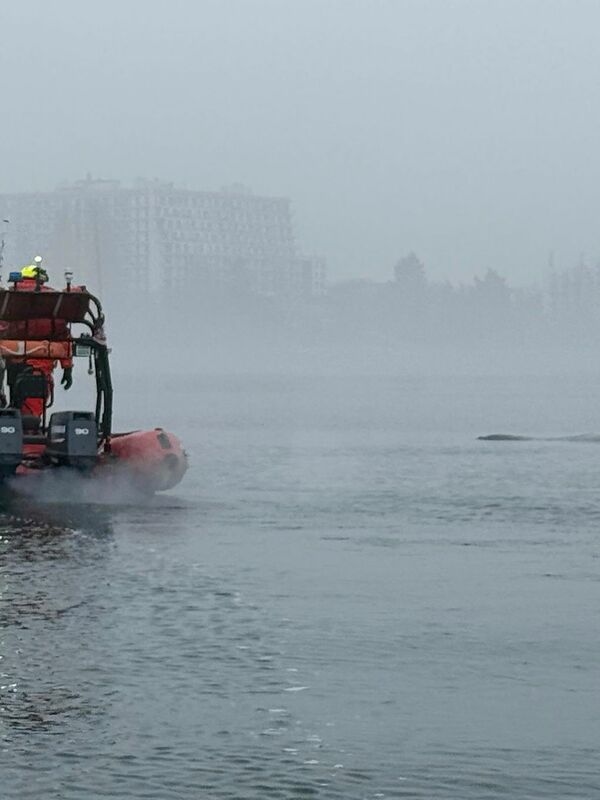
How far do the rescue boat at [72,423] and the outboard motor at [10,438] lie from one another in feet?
0.44

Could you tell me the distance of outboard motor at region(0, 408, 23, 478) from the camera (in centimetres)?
3222

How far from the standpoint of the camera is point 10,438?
106 ft

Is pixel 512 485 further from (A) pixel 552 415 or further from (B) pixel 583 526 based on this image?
(A) pixel 552 415

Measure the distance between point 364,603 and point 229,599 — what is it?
1.53 metres

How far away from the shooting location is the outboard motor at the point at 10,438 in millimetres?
32219

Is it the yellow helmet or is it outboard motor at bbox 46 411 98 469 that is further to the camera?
the yellow helmet

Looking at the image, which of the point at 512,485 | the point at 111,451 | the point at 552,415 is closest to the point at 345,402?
the point at 552,415

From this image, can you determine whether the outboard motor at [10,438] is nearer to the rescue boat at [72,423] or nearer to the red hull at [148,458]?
the rescue boat at [72,423]

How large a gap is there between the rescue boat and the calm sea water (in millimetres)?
653

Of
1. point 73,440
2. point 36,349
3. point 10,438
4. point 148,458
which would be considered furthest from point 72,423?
point 36,349

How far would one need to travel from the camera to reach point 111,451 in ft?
113

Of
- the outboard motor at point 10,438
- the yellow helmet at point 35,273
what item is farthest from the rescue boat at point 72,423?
the yellow helmet at point 35,273

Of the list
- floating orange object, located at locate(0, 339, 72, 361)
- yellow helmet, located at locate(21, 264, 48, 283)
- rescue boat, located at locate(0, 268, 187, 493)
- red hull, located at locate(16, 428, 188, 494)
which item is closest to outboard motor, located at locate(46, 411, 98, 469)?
rescue boat, located at locate(0, 268, 187, 493)

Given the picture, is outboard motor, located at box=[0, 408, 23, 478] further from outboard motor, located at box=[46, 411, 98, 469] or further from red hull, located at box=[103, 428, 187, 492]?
red hull, located at box=[103, 428, 187, 492]
